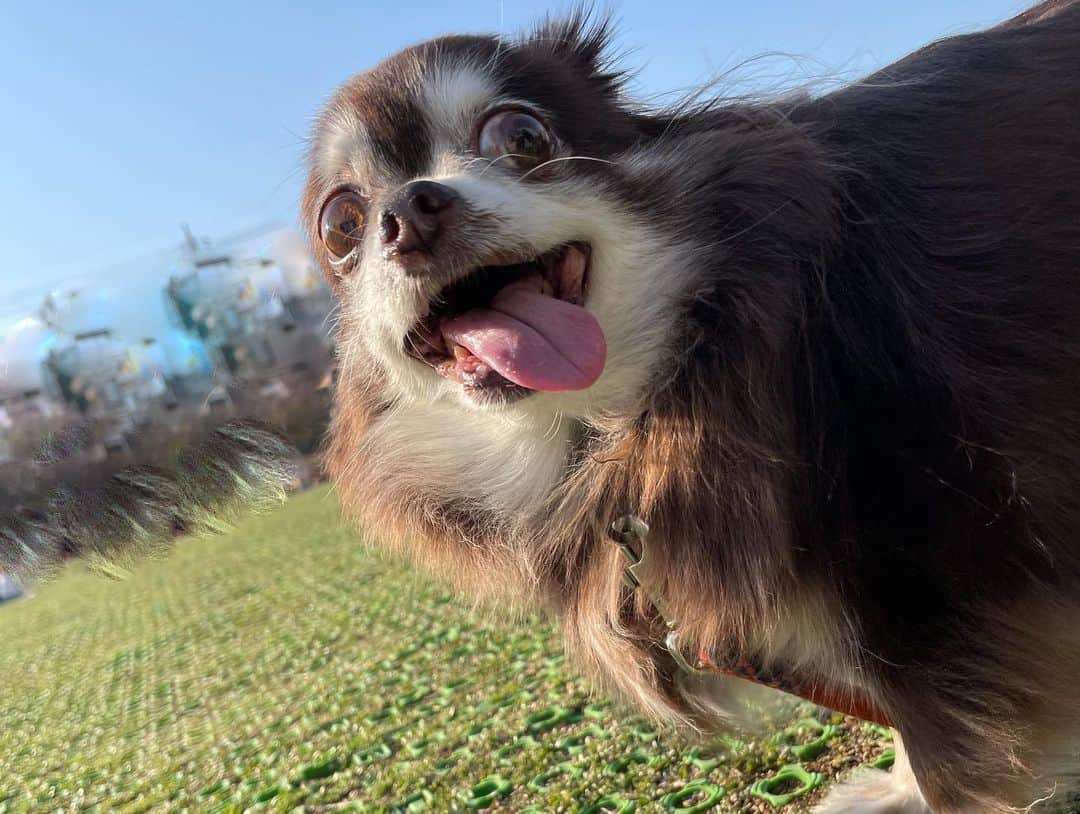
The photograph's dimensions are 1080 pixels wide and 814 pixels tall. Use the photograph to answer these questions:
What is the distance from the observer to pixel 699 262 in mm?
1658

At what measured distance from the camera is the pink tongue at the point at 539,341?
1.48 m

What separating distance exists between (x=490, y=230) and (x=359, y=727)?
9.10ft

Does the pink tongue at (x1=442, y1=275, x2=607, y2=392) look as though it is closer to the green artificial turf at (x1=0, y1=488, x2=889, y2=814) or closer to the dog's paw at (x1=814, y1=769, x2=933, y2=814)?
the green artificial turf at (x1=0, y1=488, x2=889, y2=814)

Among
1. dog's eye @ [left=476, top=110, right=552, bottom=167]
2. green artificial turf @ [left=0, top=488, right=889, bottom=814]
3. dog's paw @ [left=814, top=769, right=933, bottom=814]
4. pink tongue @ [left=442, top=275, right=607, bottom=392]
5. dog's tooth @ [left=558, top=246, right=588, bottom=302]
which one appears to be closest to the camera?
pink tongue @ [left=442, top=275, right=607, bottom=392]

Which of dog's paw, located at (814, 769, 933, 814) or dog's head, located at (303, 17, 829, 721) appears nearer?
dog's head, located at (303, 17, 829, 721)

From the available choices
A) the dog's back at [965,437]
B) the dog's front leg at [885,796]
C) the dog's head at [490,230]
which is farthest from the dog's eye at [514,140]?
the dog's front leg at [885,796]

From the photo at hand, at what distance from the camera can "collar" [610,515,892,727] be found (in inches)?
65.0

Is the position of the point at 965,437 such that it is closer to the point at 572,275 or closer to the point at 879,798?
the point at 572,275

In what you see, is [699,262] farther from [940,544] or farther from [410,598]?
[410,598]

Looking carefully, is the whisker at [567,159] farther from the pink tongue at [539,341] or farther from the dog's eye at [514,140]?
the pink tongue at [539,341]

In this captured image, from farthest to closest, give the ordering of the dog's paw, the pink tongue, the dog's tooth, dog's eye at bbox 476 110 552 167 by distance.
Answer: the dog's paw → dog's eye at bbox 476 110 552 167 → the dog's tooth → the pink tongue

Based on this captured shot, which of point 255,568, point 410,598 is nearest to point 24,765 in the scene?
point 410,598

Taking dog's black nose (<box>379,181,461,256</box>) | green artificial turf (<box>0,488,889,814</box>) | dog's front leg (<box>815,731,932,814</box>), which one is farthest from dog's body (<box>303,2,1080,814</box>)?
green artificial turf (<box>0,488,889,814</box>)

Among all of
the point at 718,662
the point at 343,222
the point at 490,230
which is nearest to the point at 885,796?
the point at 718,662
